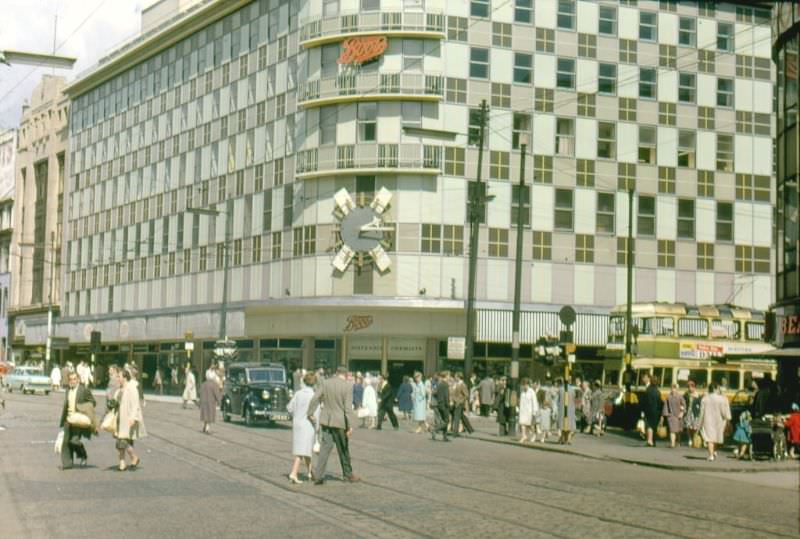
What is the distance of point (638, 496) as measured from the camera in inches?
749

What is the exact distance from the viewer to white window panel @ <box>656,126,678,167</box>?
62625 millimetres

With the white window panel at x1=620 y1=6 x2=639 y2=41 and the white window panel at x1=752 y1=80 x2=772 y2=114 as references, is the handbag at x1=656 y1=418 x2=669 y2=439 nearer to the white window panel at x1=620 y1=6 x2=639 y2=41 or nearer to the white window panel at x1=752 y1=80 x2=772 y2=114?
the white window panel at x1=620 y1=6 x2=639 y2=41

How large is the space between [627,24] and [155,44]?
3244 cm

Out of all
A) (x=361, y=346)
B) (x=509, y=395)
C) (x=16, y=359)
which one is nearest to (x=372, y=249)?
(x=361, y=346)

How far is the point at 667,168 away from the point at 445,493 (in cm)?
4685

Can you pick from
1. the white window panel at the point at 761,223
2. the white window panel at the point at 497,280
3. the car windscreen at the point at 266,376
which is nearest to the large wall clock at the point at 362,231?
the white window panel at the point at 497,280

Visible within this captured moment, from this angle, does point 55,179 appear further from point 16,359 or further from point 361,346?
point 361,346

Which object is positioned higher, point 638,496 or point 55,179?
point 55,179

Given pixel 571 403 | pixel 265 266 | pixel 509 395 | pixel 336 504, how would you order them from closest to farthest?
1. pixel 336 504
2. pixel 571 403
3. pixel 509 395
4. pixel 265 266

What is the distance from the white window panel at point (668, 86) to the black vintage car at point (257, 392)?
32369 mm

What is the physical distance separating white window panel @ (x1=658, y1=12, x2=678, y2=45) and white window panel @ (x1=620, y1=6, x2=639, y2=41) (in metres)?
1.24

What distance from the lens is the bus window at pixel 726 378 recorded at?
4375cm

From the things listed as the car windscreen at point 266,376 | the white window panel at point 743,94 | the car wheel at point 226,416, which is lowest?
the car wheel at point 226,416

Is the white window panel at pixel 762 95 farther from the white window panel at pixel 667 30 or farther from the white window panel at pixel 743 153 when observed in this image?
the white window panel at pixel 667 30
